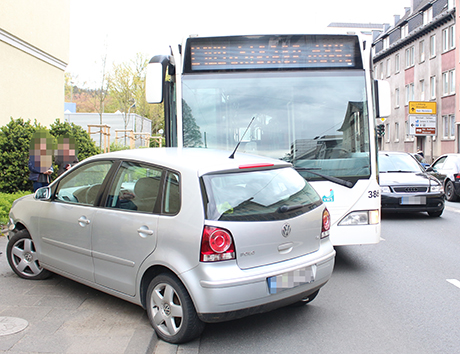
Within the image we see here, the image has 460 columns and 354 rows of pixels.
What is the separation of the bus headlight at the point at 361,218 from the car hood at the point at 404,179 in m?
6.06

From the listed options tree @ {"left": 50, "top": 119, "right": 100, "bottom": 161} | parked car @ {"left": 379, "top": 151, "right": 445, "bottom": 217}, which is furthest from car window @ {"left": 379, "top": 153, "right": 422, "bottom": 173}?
tree @ {"left": 50, "top": 119, "right": 100, "bottom": 161}

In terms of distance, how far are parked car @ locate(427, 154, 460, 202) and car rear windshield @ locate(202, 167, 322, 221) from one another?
1327 centimetres

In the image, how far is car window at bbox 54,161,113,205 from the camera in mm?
4895

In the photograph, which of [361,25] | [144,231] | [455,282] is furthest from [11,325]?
[361,25]

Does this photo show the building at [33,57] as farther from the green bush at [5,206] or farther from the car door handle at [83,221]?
the car door handle at [83,221]

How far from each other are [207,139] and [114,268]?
234 cm

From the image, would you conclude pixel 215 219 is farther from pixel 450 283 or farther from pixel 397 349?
pixel 450 283

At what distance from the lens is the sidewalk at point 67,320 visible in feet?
12.6

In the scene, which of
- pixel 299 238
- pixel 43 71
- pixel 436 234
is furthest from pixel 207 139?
pixel 43 71

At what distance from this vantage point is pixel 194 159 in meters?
4.35

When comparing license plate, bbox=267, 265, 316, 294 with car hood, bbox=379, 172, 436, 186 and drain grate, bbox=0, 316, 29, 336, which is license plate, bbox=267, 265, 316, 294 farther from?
car hood, bbox=379, 172, 436, 186

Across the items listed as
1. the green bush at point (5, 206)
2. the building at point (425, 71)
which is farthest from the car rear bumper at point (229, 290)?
the building at point (425, 71)

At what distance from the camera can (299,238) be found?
4.25 meters

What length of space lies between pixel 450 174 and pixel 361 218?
40.1 ft
